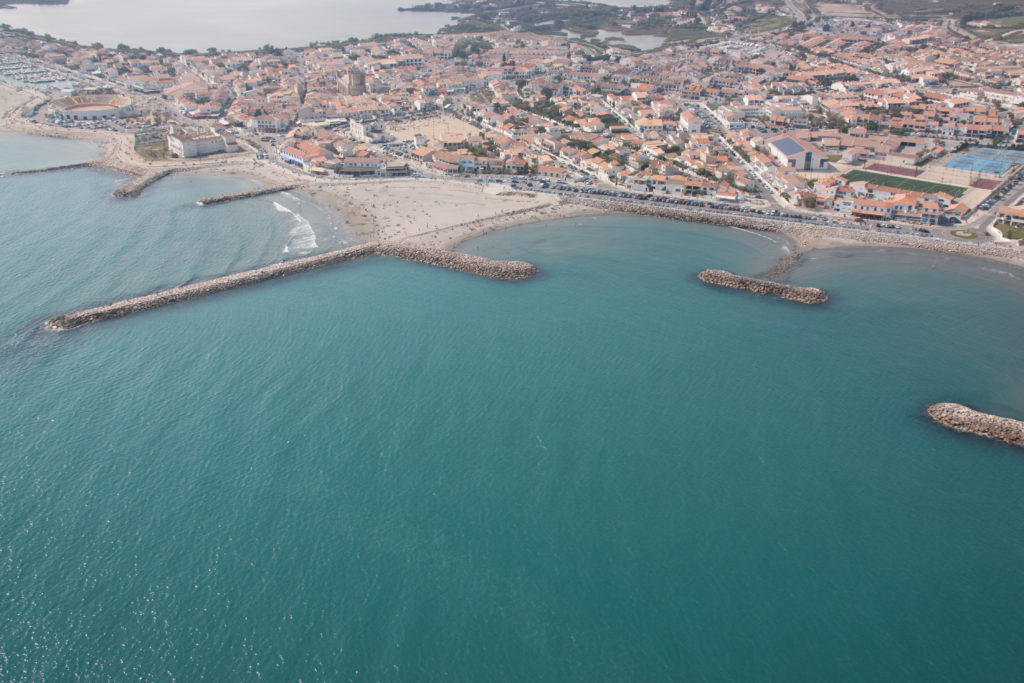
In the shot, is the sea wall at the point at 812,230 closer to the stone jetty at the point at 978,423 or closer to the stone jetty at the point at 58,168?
the stone jetty at the point at 978,423

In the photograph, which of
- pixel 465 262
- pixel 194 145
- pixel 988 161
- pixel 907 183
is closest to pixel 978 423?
pixel 465 262

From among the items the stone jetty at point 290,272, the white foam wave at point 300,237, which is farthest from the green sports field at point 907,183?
the white foam wave at point 300,237

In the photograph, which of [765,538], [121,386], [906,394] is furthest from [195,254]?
[906,394]

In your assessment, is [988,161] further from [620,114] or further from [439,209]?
[439,209]

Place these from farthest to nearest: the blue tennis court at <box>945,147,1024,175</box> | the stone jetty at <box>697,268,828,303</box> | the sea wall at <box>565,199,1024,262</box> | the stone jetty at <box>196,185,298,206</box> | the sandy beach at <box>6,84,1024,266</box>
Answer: the blue tennis court at <box>945,147,1024,175</box> < the stone jetty at <box>196,185,298,206</box> < the sandy beach at <box>6,84,1024,266</box> < the sea wall at <box>565,199,1024,262</box> < the stone jetty at <box>697,268,828,303</box>

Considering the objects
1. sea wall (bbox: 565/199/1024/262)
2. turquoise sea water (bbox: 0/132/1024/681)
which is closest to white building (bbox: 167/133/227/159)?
turquoise sea water (bbox: 0/132/1024/681)

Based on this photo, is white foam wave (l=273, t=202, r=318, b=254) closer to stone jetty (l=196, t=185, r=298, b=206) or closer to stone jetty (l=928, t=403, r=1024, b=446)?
stone jetty (l=196, t=185, r=298, b=206)
